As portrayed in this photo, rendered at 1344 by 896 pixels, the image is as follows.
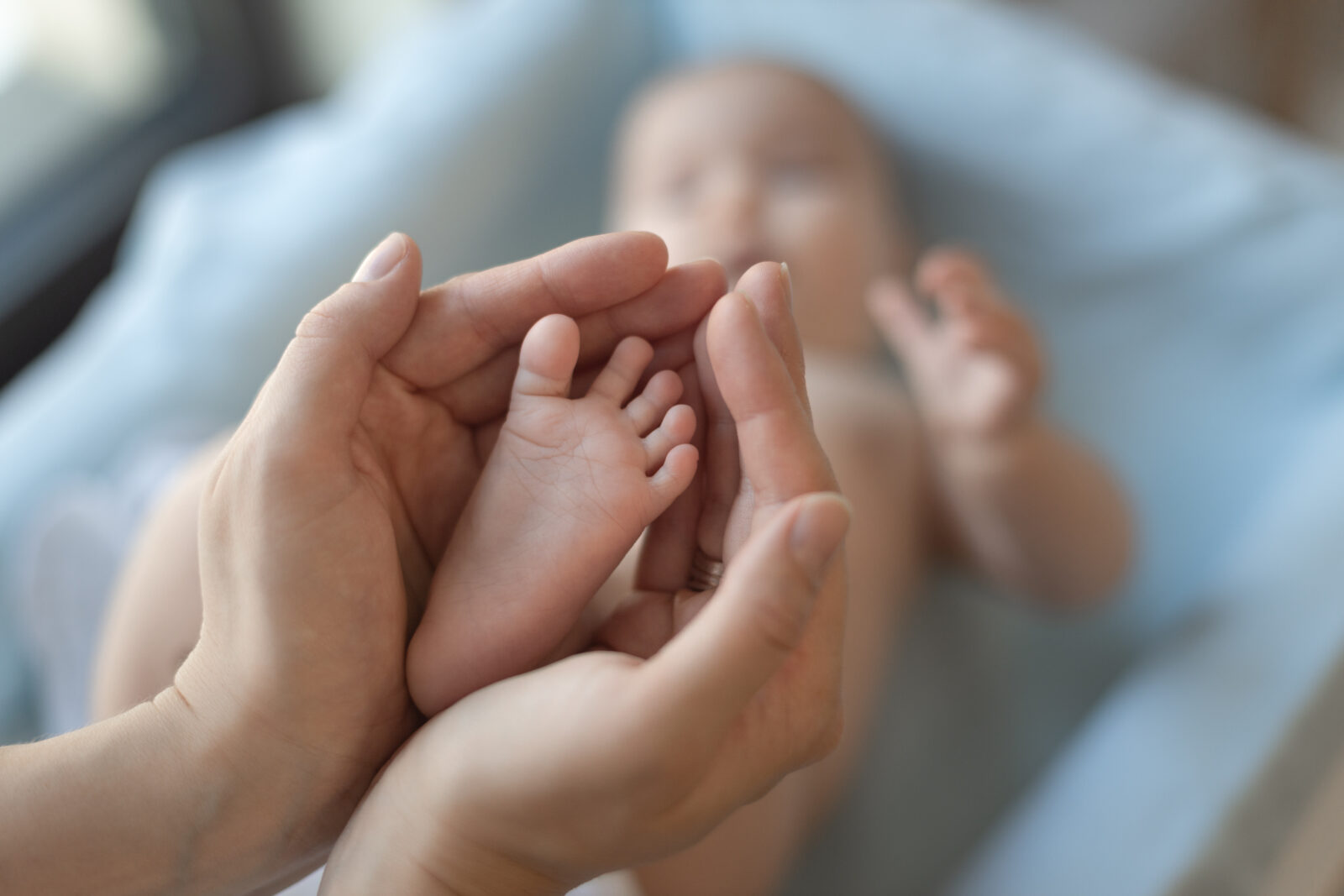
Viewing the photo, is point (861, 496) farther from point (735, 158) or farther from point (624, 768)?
point (624, 768)

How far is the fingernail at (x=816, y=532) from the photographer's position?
322 millimetres

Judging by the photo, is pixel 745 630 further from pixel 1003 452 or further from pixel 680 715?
pixel 1003 452

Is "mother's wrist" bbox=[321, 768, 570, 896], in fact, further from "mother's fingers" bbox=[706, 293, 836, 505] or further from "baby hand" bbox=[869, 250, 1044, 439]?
"baby hand" bbox=[869, 250, 1044, 439]

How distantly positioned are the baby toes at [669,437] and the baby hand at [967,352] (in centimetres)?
33

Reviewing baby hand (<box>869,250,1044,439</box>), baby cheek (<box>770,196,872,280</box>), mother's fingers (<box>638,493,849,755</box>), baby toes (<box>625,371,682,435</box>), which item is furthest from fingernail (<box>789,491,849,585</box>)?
baby cheek (<box>770,196,872,280</box>)

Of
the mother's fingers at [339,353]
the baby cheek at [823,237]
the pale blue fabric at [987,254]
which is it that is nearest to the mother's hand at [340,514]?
the mother's fingers at [339,353]

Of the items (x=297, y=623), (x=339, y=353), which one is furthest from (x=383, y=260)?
(x=297, y=623)

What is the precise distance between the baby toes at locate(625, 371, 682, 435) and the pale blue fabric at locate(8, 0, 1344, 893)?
31 cm

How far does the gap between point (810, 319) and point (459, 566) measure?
1.28ft

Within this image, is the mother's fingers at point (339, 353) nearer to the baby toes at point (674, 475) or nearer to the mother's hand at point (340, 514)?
the mother's hand at point (340, 514)

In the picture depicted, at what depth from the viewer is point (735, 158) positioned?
0.85 m

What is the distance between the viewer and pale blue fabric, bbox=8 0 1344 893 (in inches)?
31.1

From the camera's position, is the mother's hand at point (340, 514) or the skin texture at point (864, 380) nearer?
the mother's hand at point (340, 514)

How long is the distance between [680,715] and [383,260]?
231 millimetres
